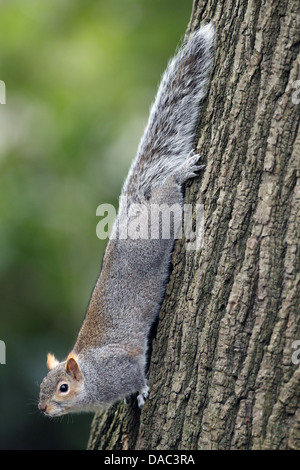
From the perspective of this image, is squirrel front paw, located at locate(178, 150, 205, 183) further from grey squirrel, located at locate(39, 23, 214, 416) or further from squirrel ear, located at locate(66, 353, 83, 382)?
squirrel ear, located at locate(66, 353, 83, 382)

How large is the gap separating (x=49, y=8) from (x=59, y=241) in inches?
66.0

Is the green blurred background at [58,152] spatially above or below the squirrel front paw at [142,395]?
above

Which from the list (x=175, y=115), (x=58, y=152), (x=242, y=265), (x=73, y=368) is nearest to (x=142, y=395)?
(x=73, y=368)

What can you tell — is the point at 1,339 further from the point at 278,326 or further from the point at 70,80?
the point at 278,326

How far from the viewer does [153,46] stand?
382 cm

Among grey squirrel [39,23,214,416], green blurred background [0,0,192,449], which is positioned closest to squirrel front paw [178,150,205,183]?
grey squirrel [39,23,214,416]

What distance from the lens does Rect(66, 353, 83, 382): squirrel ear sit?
2736 millimetres

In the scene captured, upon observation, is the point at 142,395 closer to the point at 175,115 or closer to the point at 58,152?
the point at 175,115

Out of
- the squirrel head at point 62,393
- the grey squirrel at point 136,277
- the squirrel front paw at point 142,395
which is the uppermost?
the grey squirrel at point 136,277

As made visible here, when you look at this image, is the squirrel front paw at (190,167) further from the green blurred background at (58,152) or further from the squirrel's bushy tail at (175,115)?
the green blurred background at (58,152)

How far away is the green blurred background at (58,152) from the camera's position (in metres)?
3.84

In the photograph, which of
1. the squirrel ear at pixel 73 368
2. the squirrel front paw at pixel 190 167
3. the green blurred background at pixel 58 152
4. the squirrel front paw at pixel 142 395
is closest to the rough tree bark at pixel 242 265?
the squirrel front paw at pixel 190 167

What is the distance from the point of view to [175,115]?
2.48 meters
